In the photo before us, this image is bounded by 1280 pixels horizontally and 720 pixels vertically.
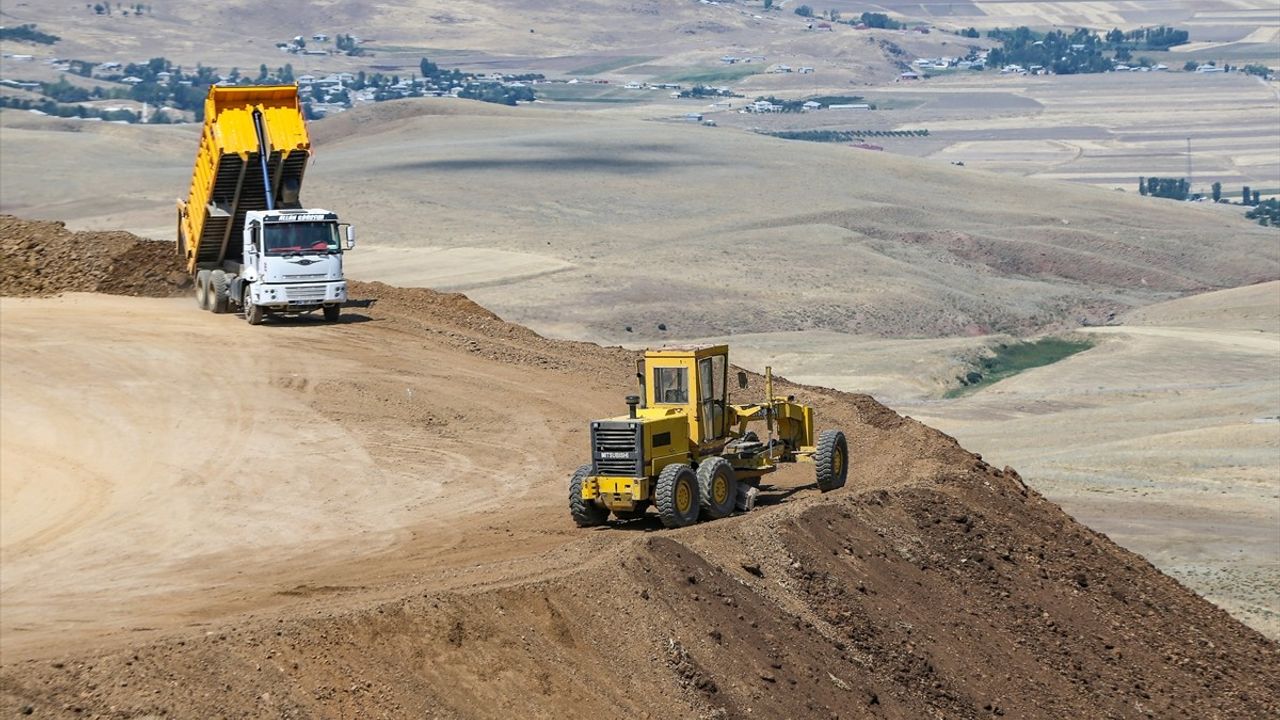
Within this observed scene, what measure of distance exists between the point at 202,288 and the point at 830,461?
20.0 m

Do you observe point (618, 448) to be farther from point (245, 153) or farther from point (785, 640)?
point (245, 153)

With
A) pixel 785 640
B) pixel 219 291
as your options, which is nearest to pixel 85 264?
pixel 219 291

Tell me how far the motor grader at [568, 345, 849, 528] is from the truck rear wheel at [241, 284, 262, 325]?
16144 millimetres

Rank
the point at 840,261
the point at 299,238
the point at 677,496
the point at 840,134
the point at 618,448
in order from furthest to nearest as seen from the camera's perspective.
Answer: the point at 840,134 → the point at 840,261 → the point at 299,238 → the point at 618,448 → the point at 677,496

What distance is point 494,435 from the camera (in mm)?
31969

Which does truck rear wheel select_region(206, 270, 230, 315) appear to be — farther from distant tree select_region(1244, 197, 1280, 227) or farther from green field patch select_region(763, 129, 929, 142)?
green field patch select_region(763, 129, 929, 142)

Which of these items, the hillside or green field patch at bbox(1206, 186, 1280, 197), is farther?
green field patch at bbox(1206, 186, 1280, 197)

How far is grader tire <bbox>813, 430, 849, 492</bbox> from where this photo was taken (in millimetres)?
25516

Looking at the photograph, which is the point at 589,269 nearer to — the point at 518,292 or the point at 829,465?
the point at 518,292

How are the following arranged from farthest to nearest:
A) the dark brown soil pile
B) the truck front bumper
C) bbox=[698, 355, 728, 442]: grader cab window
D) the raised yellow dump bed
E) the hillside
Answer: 1. the hillside
2. the dark brown soil pile
3. the raised yellow dump bed
4. the truck front bumper
5. bbox=[698, 355, 728, 442]: grader cab window

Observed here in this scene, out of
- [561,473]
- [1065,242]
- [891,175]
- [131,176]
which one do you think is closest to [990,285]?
[1065,242]

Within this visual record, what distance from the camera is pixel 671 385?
23688 millimetres

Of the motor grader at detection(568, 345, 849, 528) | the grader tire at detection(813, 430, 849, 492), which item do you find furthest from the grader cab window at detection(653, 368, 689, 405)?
the grader tire at detection(813, 430, 849, 492)

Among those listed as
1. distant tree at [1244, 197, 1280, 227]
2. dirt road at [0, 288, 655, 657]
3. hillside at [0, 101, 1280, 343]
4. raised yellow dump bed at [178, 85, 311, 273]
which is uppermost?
raised yellow dump bed at [178, 85, 311, 273]
